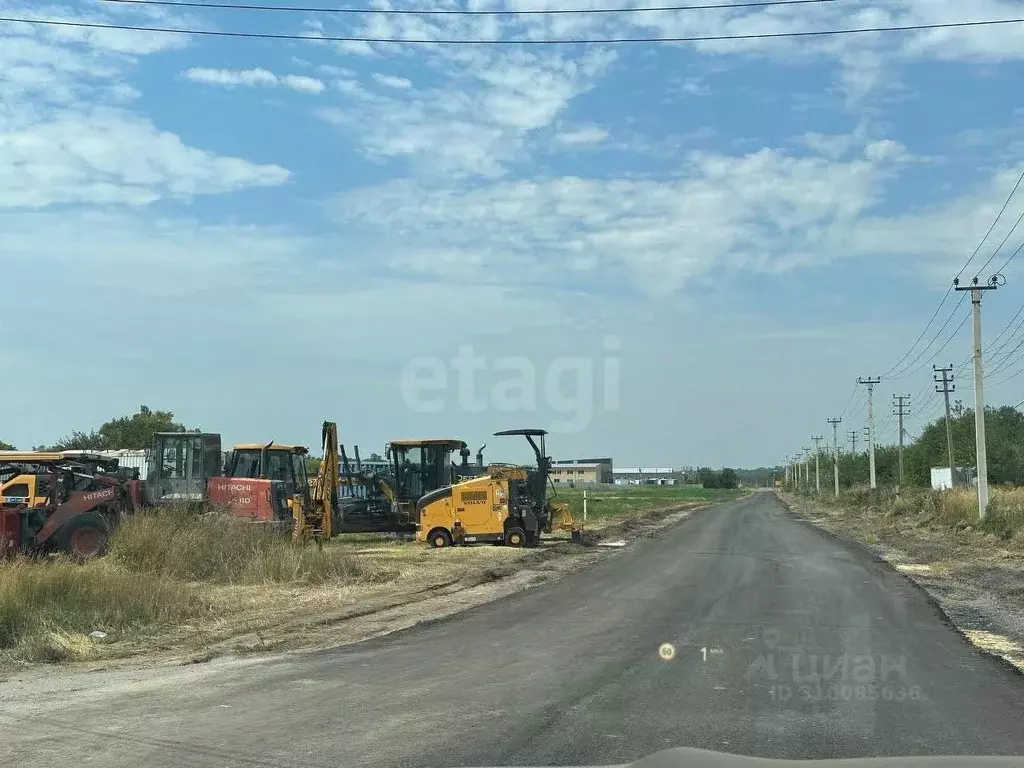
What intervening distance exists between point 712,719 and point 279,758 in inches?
132

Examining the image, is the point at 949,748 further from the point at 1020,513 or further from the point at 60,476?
the point at 1020,513

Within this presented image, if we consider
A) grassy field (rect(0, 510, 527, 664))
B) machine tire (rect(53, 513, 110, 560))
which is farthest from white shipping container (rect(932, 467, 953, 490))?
machine tire (rect(53, 513, 110, 560))

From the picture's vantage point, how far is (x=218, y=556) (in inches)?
771

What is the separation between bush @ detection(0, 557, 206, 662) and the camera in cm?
1213

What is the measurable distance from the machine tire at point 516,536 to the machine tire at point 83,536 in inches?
427

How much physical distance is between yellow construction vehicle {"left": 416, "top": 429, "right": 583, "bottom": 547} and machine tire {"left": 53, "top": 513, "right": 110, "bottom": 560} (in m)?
8.97

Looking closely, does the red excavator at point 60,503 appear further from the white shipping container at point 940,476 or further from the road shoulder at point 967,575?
the white shipping container at point 940,476

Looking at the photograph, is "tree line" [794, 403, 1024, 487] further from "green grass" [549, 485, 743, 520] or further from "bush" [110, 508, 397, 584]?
"bush" [110, 508, 397, 584]

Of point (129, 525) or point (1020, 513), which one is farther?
point (1020, 513)

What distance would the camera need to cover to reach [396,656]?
11500 mm

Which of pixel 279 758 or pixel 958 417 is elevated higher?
pixel 958 417

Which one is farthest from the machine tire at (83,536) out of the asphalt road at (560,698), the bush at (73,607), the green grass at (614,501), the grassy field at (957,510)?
the grassy field at (957,510)

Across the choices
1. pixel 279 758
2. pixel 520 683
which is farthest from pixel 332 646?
pixel 279 758

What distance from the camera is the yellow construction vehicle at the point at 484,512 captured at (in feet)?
91.8
